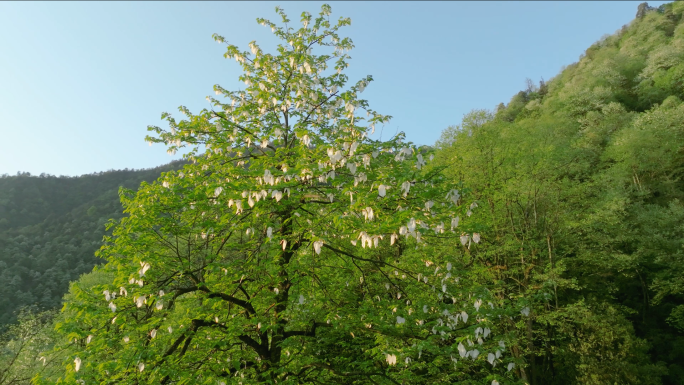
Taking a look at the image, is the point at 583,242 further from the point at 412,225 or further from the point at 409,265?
the point at 412,225

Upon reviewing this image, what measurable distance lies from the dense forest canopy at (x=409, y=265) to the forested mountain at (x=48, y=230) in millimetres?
7755

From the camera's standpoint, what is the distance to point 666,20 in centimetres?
7000

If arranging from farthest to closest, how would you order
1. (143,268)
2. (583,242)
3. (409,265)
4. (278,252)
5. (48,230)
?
(48,230) → (583,242) → (409,265) → (278,252) → (143,268)

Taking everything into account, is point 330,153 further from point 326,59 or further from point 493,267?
point 493,267

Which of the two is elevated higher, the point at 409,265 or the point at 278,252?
the point at 278,252

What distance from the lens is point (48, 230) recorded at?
76750mm

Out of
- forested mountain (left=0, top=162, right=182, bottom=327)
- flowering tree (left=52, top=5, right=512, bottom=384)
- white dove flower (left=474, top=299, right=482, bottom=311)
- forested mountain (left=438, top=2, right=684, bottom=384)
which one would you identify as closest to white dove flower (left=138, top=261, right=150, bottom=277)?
flowering tree (left=52, top=5, right=512, bottom=384)

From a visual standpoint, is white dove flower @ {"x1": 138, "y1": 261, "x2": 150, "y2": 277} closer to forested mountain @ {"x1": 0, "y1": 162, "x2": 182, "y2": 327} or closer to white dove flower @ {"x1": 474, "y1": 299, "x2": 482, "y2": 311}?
white dove flower @ {"x1": 474, "y1": 299, "x2": 482, "y2": 311}

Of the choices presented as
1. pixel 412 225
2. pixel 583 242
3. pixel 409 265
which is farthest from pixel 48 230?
pixel 412 225

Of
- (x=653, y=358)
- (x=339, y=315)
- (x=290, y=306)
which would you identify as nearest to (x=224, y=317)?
(x=290, y=306)

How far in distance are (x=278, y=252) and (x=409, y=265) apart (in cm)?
564

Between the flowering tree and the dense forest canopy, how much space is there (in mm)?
75

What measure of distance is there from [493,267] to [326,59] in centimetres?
1519

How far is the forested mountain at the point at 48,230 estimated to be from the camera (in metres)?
60.7
